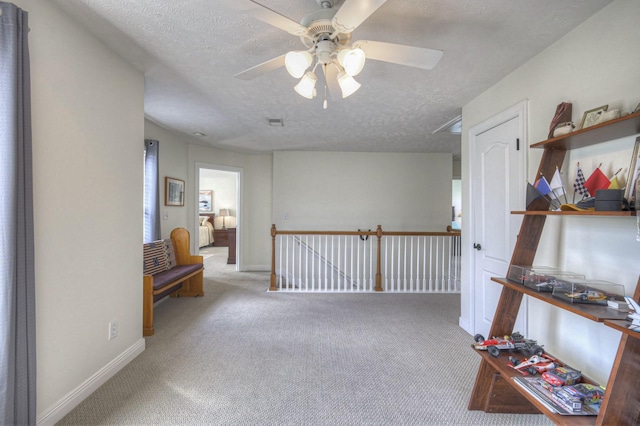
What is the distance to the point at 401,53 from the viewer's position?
4.72ft

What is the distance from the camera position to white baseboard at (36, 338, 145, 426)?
1.59 m

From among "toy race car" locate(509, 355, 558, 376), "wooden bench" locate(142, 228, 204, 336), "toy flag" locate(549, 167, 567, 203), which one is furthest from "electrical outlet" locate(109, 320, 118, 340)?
"toy flag" locate(549, 167, 567, 203)

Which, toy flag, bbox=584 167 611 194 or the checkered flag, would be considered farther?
the checkered flag

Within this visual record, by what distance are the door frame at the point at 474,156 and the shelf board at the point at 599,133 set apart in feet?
1.75

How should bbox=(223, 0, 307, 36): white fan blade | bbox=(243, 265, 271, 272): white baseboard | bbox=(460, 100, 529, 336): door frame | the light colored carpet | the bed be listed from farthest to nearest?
the bed → bbox=(243, 265, 271, 272): white baseboard → bbox=(460, 100, 529, 336): door frame → the light colored carpet → bbox=(223, 0, 307, 36): white fan blade

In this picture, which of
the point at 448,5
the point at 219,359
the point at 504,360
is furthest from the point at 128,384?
the point at 448,5

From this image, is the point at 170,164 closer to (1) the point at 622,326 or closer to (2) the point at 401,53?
(2) the point at 401,53

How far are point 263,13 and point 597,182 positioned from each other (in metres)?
1.89

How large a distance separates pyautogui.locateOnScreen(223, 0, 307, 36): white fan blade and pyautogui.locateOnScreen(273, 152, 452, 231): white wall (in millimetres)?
4171

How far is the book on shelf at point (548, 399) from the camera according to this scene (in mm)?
1232

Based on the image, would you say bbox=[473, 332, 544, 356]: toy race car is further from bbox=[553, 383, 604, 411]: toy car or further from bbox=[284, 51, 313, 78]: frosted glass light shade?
bbox=[284, 51, 313, 78]: frosted glass light shade

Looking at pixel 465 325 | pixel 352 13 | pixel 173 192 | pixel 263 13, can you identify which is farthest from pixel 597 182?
pixel 173 192

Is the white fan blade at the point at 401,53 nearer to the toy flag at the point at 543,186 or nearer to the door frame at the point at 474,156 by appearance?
the toy flag at the point at 543,186

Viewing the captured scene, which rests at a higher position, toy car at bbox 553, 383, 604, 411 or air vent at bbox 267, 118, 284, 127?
air vent at bbox 267, 118, 284, 127
